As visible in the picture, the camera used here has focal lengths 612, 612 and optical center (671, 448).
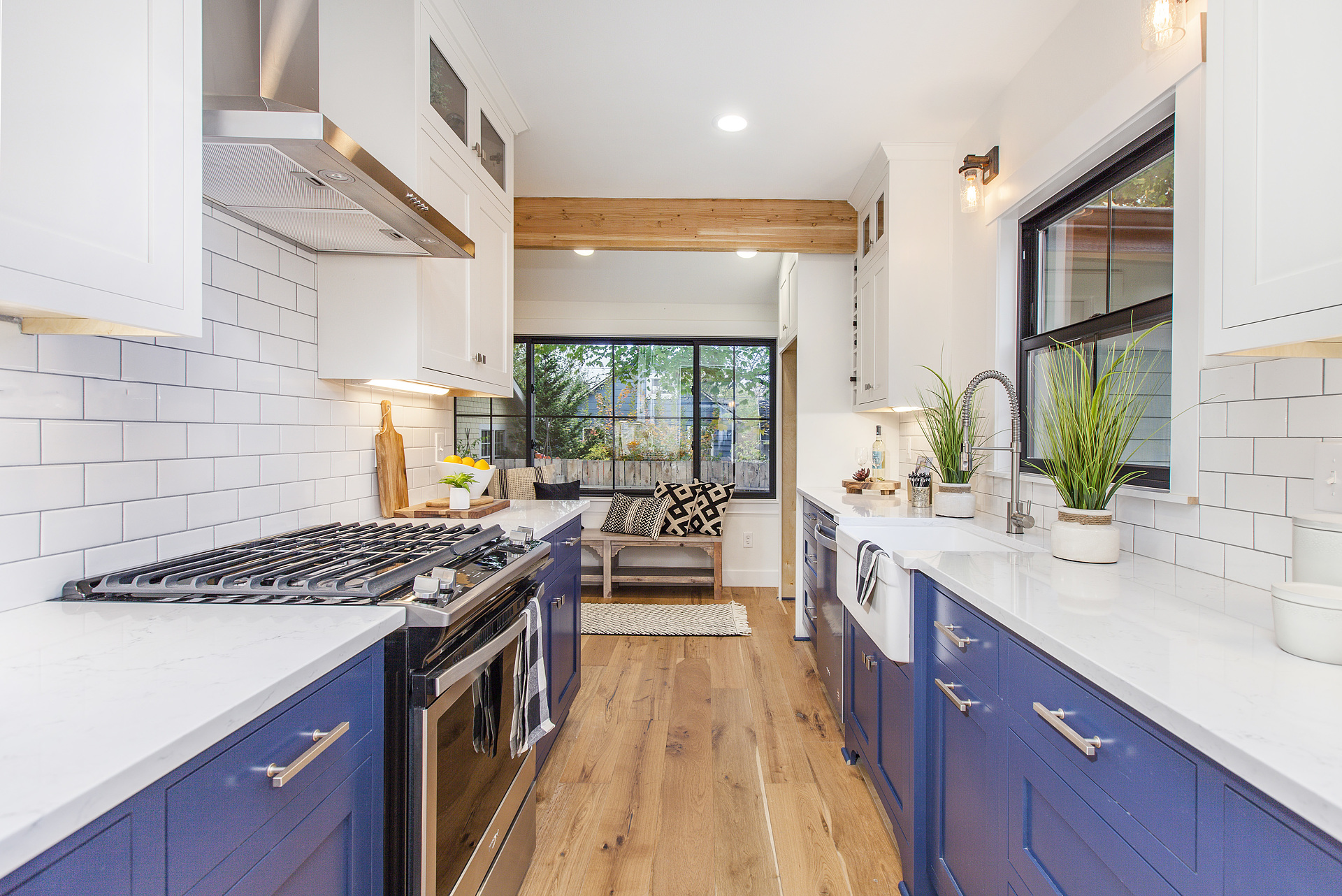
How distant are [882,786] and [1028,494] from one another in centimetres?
114

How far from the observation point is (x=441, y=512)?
2316 millimetres

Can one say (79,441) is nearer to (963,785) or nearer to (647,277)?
(963,785)

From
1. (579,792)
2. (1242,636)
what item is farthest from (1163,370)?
(579,792)

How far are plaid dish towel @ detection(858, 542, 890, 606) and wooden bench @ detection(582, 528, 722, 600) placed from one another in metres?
2.70

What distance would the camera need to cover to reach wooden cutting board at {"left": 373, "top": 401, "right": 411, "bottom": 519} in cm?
228

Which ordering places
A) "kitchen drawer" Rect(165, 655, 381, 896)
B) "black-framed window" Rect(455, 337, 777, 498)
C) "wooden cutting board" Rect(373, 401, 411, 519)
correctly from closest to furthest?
"kitchen drawer" Rect(165, 655, 381, 896)
"wooden cutting board" Rect(373, 401, 411, 519)
"black-framed window" Rect(455, 337, 777, 498)

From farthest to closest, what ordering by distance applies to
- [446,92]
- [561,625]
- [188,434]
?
1. [561,625]
2. [446,92]
3. [188,434]

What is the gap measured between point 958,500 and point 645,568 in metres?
2.93

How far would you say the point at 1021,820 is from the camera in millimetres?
1099

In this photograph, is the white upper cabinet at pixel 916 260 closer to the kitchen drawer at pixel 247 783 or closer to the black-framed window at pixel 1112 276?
the black-framed window at pixel 1112 276

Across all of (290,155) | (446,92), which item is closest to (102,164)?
(290,155)

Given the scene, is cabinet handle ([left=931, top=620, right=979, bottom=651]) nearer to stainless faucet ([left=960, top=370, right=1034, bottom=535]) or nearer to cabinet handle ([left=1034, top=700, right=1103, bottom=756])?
cabinet handle ([left=1034, top=700, right=1103, bottom=756])

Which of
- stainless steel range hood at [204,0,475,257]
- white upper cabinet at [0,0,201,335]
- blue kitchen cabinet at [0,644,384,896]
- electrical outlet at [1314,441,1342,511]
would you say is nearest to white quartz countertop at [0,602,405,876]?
blue kitchen cabinet at [0,644,384,896]

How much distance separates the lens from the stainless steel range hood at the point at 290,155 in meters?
1.18
